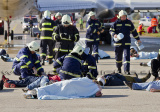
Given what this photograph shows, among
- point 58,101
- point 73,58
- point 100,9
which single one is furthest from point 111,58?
point 58,101

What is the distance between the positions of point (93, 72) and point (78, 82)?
152 centimetres

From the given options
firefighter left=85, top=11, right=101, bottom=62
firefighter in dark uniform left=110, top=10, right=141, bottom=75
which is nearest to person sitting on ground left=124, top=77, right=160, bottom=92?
firefighter in dark uniform left=110, top=10, right=141, bottom=75

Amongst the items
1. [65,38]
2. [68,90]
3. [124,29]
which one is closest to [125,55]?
[124,29]

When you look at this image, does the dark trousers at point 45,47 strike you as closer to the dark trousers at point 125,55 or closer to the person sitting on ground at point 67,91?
the dark trousers at point 125,55

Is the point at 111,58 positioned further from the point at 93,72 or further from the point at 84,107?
the point at 84,107

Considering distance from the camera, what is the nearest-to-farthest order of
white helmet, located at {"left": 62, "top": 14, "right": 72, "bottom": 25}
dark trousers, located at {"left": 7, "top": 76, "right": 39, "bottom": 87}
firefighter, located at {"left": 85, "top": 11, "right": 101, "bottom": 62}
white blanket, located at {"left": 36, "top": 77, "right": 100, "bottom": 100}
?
white blanket, located at {"left": 36, "top": 77, "right": 100, "bottom": 100} < dark trousers, located at {"left": 7, "top": 76, "right": 39, "bottom": 87} < white helmet, located at {"left": 62, "top": 14, "right": 72, "bottom": 25} < firefighter, located at {"left": 85, "top": 11, "right": 101, "bottom": 62}

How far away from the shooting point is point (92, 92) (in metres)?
8.78

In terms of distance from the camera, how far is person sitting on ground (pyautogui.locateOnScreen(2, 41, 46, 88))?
33.9 feet

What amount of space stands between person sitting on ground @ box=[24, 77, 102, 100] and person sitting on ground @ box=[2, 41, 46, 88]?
165cm

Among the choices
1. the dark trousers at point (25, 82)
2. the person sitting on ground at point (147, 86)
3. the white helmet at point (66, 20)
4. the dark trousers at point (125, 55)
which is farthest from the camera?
the dark trousers at point (125, 55)

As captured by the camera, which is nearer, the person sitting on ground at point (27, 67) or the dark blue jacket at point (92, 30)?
the person sitting on ground at point (27, 67)

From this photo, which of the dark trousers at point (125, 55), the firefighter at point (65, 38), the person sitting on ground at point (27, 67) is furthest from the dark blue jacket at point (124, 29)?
the person sitting on ground at point (27, 67)

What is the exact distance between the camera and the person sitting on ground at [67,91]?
8.51 m

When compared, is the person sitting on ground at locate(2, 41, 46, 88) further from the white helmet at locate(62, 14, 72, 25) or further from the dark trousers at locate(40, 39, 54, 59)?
the dark trousers at locate(40, 39, 54, 59)
